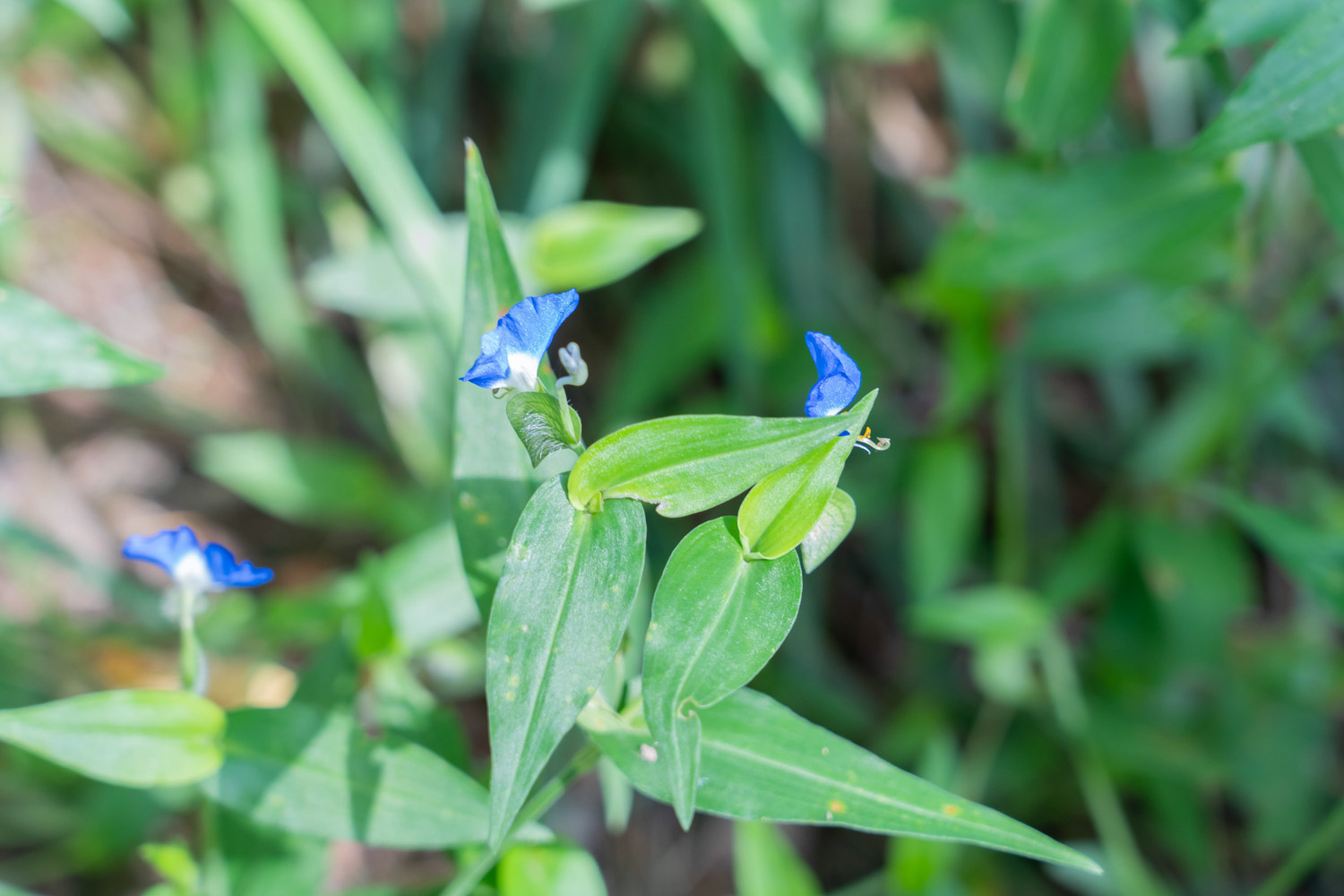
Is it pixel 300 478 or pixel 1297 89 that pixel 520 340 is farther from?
pixel 300 478

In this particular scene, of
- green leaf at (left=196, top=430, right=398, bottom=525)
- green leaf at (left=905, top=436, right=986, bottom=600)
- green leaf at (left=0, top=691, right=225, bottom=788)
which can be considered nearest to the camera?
green leaf at (left=0, top=691, right=225, bottom=788)

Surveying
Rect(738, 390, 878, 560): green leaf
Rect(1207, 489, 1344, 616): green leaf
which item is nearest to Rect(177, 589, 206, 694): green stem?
Rect(738, 390, 878, 560): green leaf

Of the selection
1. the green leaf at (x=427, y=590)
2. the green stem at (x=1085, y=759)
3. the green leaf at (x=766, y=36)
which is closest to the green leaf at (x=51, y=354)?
the green leaf at (x=427, y=590)

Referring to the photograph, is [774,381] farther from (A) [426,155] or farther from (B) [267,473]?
(B) [267,473]

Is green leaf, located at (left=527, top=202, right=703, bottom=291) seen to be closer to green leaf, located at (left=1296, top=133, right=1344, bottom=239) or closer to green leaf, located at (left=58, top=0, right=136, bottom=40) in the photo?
green leaf, located at (left=58, top=0, right=136, bottom=40)

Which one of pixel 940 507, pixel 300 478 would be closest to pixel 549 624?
pixel 940 507

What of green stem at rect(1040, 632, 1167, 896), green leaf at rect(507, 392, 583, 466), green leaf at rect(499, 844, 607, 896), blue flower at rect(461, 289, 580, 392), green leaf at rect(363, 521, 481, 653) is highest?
blue flower at rect(461, 289, 580, 392)

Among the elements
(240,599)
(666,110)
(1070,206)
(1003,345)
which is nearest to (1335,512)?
(1003,345)
